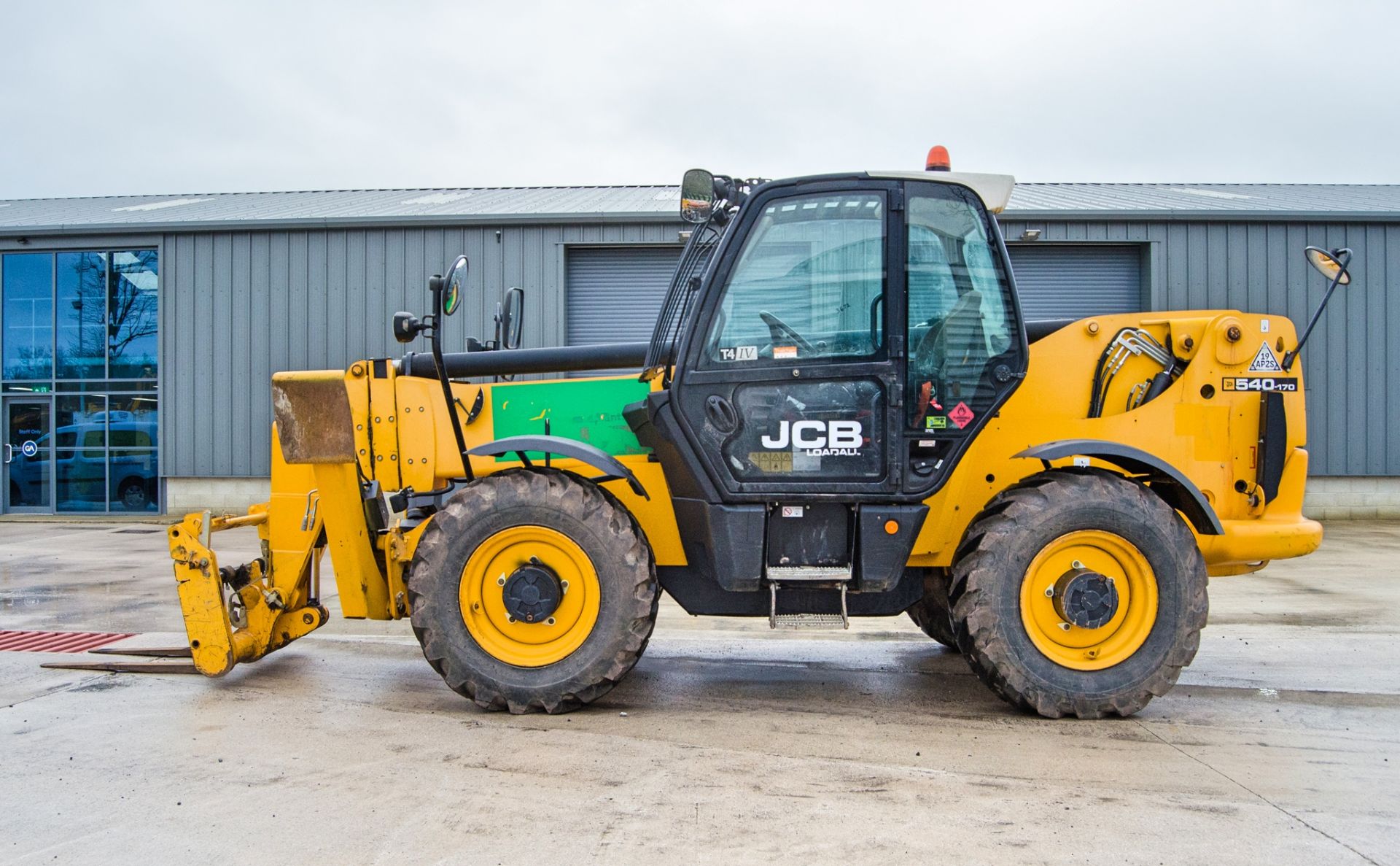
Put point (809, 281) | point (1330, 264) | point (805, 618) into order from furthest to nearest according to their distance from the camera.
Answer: point (1330, 264) < point (805, 618) < point (809, 281)

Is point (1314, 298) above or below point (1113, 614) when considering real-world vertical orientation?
above

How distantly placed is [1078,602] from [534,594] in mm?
2543

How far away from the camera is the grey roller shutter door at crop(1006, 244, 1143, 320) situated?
51.8 feet

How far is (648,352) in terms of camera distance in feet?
16.1

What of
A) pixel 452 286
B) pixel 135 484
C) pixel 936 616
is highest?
pixel 452 286

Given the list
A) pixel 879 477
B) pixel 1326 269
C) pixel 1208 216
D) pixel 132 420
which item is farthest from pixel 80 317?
pixel 1208 216

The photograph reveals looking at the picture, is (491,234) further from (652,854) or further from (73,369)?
(652,854)

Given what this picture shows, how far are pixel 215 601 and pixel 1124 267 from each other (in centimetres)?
1498

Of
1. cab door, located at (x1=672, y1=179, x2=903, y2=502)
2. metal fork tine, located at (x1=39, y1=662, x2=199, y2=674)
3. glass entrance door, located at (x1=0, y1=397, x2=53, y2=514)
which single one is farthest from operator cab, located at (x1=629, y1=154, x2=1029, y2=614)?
glass entrance door, located at (x1=0, y1=397, x2=53, y2=514)

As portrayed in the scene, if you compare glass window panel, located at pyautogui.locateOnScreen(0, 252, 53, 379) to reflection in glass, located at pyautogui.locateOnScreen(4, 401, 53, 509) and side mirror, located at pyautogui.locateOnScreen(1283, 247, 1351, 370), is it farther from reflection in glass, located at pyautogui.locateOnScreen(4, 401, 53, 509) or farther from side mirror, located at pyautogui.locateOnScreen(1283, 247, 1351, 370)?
side mirror, located at pyautogui.locateOnScreen(1283, 247, 1351, 370)

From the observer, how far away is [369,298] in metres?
16.1

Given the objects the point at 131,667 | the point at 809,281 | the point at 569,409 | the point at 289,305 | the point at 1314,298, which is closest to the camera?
the point at 809,281

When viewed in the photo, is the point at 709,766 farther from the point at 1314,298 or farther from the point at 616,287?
the point at 1314,298

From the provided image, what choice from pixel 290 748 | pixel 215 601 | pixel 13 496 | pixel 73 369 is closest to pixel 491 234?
pixel 73 369
